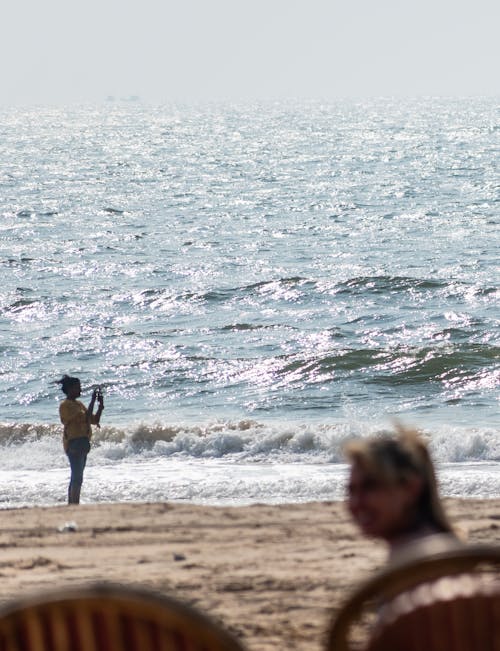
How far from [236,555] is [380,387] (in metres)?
13.7

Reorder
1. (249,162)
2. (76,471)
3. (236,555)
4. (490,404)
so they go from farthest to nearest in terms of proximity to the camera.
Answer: (249,162) < (490,404) < (76,471) < (236,555)

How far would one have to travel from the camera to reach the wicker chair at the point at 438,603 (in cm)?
263

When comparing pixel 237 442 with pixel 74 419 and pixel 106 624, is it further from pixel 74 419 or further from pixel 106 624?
pixel 106 624

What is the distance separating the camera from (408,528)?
9.97 feet

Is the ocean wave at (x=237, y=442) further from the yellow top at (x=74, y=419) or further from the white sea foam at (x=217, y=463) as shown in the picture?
the yellow top at (x=74, y=419)

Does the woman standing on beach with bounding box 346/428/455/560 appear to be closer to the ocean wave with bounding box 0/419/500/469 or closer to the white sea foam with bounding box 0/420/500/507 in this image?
the white sea foam with bounding box 0/420/500/507

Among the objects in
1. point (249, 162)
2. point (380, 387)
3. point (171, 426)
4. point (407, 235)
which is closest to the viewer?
point (171, 426)

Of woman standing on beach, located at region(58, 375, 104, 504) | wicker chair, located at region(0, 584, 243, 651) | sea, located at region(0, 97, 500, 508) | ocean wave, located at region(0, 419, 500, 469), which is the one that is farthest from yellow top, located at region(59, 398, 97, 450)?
wicker chair, located at region(0, 584, 243, 651)

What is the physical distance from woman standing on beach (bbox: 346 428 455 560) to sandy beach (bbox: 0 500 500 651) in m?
2.47

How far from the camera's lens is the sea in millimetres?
15062

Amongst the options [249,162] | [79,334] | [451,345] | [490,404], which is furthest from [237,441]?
[249,162]

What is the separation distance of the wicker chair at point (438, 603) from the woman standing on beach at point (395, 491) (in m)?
0.31

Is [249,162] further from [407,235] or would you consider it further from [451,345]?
[451,345]

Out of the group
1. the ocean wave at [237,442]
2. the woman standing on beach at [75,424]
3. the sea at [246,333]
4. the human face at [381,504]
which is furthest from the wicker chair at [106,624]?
the ocean wave at [237,442]
